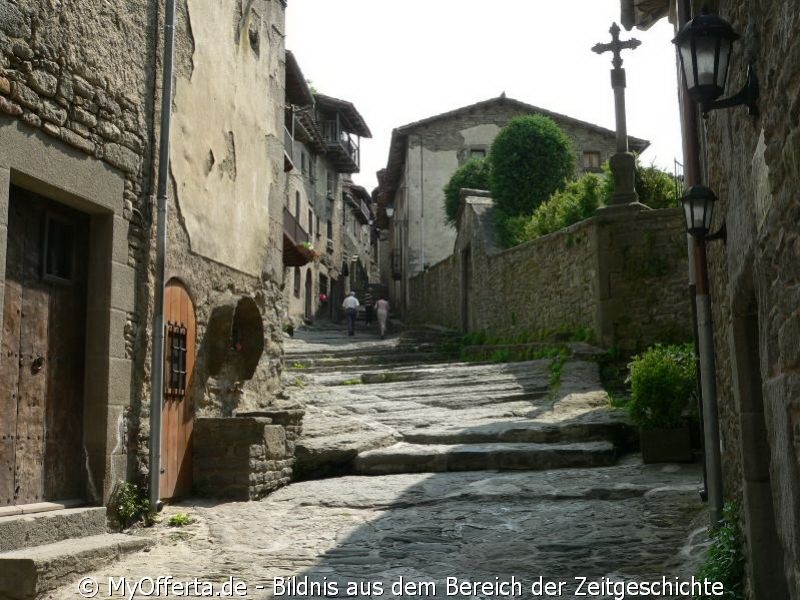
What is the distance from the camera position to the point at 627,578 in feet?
15.4

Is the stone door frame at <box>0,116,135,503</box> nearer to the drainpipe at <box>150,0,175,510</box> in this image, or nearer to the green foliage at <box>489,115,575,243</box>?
the drainpipe at <box>150,0,175,510</box>

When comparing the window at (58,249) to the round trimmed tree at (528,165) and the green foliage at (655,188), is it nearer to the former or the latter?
the green foliage at (655,188)

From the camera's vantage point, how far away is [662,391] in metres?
8.21

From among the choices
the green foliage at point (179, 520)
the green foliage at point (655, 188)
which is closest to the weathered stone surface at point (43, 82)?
the green foliage at point (179, 520)

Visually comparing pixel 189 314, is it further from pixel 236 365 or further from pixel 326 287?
pixel 326 287

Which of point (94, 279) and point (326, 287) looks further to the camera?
point (326, 287)

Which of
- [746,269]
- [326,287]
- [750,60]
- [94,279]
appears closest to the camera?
[750,60]

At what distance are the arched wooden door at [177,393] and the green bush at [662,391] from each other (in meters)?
4.29

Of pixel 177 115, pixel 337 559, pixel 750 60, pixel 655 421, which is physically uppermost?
Answer: pixel 177 115

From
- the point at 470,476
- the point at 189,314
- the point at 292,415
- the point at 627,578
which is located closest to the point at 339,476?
the point at 292,415

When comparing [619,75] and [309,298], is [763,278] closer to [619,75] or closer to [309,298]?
[619,75]

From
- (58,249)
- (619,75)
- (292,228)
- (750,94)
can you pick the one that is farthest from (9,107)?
(292,228)

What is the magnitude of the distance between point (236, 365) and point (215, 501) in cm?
197

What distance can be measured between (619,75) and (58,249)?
9704 millimetres
